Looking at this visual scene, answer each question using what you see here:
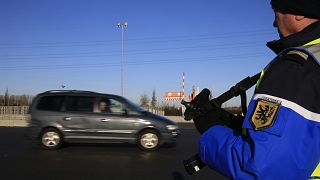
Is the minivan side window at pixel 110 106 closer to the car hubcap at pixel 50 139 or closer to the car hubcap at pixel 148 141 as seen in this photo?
the car hubcap at pixel 148 141

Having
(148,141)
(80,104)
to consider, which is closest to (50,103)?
(80,104)

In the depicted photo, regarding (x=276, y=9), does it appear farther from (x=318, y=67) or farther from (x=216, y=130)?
(x=216, y=130)

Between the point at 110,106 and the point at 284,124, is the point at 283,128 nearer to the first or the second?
the point at 284,124

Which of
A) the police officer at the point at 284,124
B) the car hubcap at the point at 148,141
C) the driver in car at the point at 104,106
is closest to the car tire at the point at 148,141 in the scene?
the car hubcap at the point at 148,141

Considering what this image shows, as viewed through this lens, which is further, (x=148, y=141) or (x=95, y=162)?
(x=148, y=141)

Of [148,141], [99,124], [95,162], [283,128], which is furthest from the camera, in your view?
[99,124]

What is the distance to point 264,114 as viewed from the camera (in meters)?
1.38

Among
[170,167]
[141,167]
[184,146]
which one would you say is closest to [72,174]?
[141,167]

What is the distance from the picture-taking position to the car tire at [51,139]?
12.1 metres

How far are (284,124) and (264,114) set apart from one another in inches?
3.0

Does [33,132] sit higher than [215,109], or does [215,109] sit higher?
[215,109]

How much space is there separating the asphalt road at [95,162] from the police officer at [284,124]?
247 inches

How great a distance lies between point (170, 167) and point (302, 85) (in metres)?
7.72

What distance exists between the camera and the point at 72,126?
12242 mm
